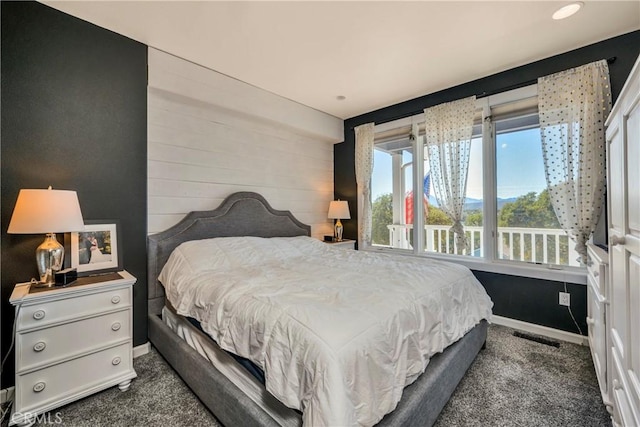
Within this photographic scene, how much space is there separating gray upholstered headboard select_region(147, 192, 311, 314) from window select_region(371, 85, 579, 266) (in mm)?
1761

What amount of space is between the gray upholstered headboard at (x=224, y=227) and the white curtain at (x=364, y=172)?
36.1 inches

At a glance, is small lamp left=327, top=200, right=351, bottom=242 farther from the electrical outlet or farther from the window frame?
the electrical outlet

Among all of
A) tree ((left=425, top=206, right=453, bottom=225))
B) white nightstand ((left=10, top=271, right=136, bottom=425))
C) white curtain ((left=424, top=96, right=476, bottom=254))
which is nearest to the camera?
white nightstand ((left=10, top=271, right=136, bottom=425))

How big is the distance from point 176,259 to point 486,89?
3.66m

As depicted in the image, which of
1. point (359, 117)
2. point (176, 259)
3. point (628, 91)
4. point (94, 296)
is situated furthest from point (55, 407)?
point (359, 117)

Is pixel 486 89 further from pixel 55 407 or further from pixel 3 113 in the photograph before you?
pixel 55 407

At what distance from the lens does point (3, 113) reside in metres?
1.83

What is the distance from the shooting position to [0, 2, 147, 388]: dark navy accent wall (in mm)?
1857

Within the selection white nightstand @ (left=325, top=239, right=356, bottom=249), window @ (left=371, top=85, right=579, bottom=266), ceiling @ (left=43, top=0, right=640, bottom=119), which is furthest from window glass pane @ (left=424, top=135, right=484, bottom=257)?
white nightstand @ (left=325, top=239, right=356, bottom=249)

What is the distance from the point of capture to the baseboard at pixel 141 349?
7.73ft

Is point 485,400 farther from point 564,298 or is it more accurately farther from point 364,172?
point 364,172

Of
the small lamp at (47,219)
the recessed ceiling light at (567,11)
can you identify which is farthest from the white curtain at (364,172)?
the small lamp at (47,219)

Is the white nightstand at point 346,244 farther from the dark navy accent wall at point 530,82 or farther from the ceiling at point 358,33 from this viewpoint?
the ceiling at point 358,33

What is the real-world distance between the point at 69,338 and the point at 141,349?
775 millimetres
